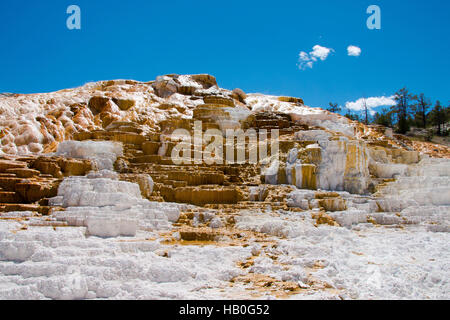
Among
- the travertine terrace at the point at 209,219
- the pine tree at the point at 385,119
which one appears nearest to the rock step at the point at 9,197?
the travertine terrace at the point at 209,219

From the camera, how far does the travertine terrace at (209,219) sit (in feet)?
15.9

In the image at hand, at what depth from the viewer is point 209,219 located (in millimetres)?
9188

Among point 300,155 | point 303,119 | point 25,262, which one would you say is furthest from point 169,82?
point 25,262

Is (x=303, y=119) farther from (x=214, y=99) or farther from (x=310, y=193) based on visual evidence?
(x=310, y=193)

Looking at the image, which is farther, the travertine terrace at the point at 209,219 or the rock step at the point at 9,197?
the rock step at the point at 9,197

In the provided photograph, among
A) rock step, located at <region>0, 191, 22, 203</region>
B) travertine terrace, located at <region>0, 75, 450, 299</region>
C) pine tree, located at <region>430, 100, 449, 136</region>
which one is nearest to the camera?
travertine terrace, located at <region>0, 75, 450, 299</region>

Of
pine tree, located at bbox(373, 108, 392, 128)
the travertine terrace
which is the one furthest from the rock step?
pine tree, located at bbox(373, 108, 392, 128)

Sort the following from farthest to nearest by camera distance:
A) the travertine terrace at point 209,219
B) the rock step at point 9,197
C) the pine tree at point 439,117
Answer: the pine tree at point 439,117 < the rock step at point 9,197 < the travertine terrace at point 209,219

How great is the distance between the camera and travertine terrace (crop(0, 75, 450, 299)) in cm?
486

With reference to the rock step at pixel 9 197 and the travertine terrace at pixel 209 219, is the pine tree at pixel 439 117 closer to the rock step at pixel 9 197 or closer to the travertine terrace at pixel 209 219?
the travertine terrace at pixel 209 219

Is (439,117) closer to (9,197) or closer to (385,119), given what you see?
(385,119)

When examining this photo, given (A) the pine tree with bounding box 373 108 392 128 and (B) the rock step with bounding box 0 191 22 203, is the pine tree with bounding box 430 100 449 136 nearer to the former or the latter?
(A) the pine tree with bounding box 373 108 392 128

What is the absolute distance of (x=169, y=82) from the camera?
29125 mm

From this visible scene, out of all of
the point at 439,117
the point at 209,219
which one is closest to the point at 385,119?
the point at 439,117
